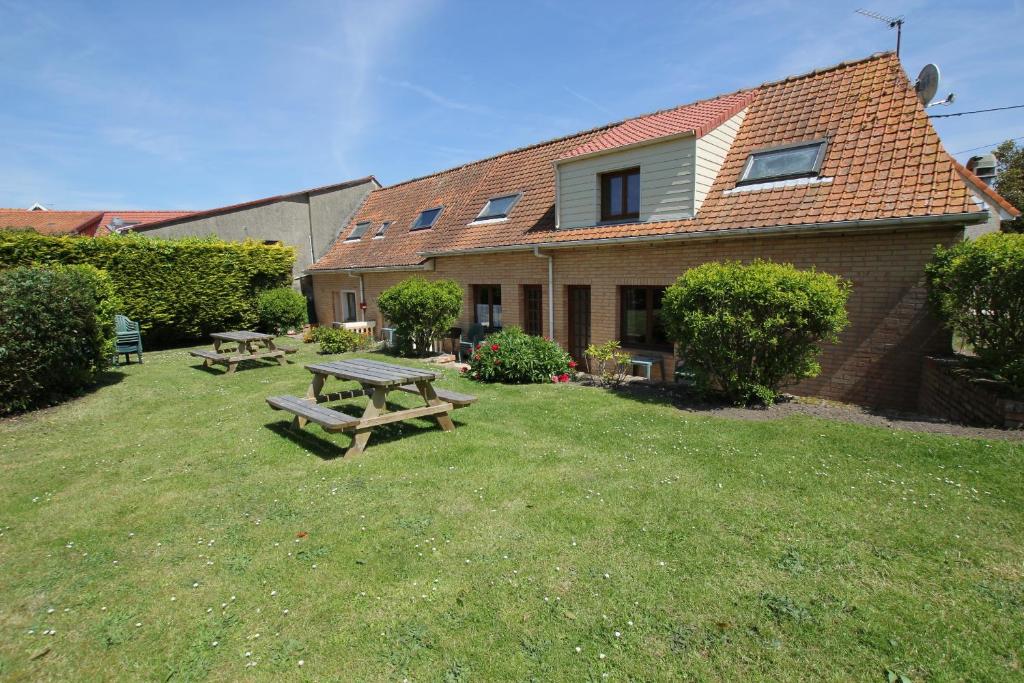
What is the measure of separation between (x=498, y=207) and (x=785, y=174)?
7932mm

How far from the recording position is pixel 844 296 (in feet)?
23.5

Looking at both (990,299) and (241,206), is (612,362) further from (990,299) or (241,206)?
(241,206)

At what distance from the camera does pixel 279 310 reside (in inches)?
728

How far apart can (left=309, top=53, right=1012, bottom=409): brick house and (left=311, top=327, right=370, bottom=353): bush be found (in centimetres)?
296

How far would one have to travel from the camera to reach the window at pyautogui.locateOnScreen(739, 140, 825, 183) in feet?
29.2

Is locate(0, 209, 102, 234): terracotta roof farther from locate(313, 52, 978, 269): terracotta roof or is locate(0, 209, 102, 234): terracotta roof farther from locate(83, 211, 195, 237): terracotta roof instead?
locate(313, 52, 978, 269): terracotta roof

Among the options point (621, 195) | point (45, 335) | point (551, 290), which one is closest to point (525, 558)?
point (551, 290)

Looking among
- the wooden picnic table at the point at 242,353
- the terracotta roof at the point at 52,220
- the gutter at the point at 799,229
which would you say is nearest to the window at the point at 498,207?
the gutter at the point at 799,229

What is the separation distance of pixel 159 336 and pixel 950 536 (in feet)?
67.1

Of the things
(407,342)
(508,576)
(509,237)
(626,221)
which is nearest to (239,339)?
(407,342)

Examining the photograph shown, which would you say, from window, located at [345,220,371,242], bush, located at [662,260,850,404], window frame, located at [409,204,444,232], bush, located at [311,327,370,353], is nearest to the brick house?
bush, located at [662,260,850,404]

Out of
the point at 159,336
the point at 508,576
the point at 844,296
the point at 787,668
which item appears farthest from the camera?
the point at 159,336

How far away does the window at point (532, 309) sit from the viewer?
1284cm

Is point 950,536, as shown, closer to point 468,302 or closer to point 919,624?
point 919,624
